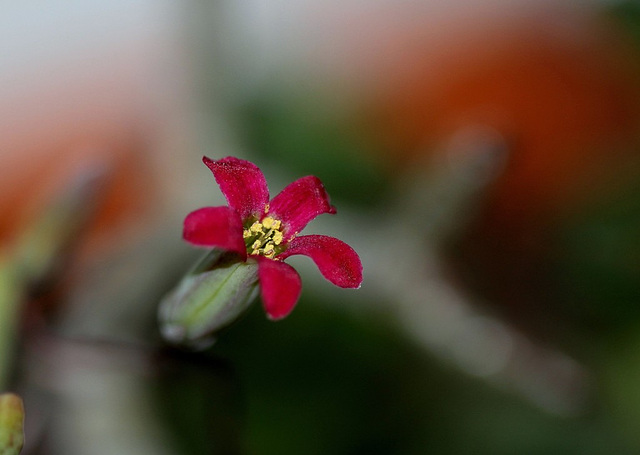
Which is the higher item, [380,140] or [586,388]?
[380,140]

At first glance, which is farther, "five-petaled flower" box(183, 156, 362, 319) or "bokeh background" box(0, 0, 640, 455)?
"bokeh background" box(0, 0, 640, 455)

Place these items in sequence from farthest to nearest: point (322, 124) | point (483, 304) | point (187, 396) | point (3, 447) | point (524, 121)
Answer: point (524, 121)
point (322, 124)
point (483, 304)
point (187, 396)
point (3, 447)

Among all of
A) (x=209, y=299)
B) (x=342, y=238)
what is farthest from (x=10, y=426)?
(x=342, y=238)

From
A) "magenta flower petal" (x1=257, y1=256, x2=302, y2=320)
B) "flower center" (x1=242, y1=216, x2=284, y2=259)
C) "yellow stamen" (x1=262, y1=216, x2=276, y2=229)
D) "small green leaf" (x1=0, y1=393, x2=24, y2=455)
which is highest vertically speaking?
"yellow stamen" (x1=262, y1=216, x2=276, y2=229)

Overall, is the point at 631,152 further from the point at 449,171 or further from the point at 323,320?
the point at 323,320

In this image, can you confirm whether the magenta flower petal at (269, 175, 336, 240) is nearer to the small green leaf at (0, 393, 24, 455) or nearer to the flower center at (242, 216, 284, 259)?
the flower center at (242, 216, 284, 259)

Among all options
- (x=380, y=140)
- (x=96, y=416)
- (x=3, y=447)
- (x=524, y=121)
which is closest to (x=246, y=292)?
(x=3, y=447)

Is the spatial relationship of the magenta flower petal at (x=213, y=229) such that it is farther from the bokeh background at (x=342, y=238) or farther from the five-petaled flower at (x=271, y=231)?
the bokeh background at (x=342, y=238)

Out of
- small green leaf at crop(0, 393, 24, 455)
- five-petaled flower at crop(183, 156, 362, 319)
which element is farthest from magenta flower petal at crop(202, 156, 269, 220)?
small green leaf at crop(0, 393, 24, 455)
